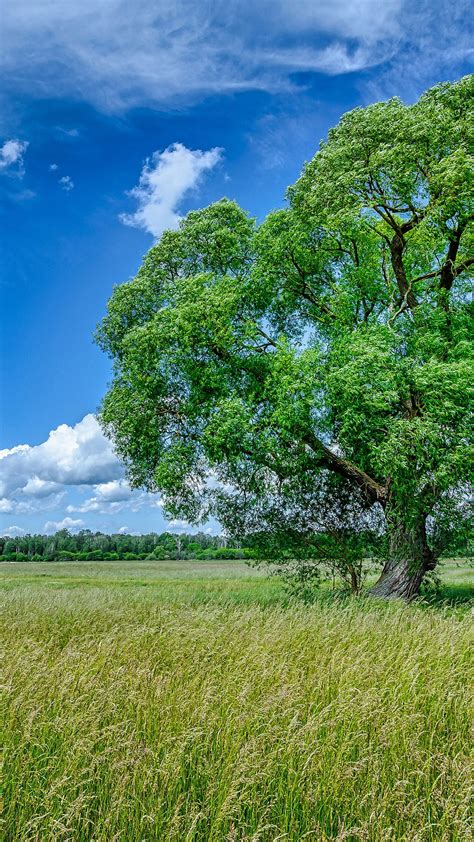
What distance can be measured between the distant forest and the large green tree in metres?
79.7

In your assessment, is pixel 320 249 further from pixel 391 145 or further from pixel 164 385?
pixel 164 385

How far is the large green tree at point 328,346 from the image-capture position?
15.9 meters

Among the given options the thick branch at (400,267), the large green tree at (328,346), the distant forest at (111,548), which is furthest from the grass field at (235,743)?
the distant forest at (111,548)

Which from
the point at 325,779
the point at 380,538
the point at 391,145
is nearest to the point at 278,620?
the point at 325,779

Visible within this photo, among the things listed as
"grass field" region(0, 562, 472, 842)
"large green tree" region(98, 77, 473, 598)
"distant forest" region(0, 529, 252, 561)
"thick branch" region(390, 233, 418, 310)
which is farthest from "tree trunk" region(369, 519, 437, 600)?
"distant forest" region(0, 529, 252, 561)

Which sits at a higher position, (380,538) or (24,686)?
(380,538)

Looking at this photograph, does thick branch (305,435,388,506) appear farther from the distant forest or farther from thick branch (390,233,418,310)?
the distant forest

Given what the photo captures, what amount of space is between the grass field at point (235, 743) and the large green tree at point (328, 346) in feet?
25.5

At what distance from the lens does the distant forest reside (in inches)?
4058

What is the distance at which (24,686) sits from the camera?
22.4ft

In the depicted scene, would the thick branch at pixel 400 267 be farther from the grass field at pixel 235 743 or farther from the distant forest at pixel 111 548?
the distant forest at pixel 111 548

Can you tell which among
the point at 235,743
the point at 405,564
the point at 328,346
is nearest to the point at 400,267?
the point at 328,346

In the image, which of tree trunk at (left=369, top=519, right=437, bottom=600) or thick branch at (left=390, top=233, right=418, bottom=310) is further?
thick branch at (left=390, top=233, right=418, bottom=310)

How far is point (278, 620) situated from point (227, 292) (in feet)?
36.0
